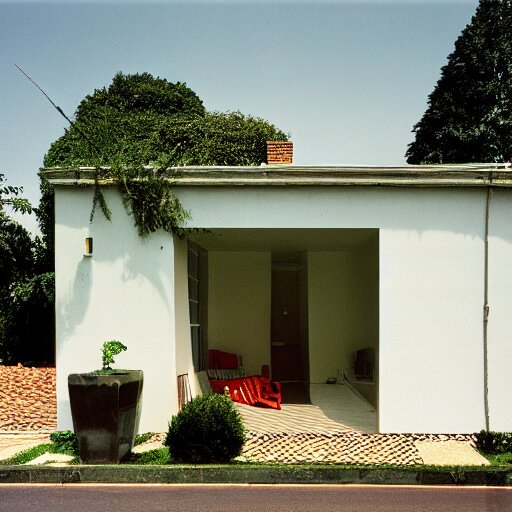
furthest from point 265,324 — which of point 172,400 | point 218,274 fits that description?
point 172,400

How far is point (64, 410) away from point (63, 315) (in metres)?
1.42

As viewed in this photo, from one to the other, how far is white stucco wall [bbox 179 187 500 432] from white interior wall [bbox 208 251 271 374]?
559 centimetres

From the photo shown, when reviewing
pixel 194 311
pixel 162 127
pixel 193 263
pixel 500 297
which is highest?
pixel 162 127

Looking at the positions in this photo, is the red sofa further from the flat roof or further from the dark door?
the flat roof

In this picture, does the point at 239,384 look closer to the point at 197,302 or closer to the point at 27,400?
the point at 197,302

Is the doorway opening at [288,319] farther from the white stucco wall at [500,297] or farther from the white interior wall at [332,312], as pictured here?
the white stucco wall at [500,297]

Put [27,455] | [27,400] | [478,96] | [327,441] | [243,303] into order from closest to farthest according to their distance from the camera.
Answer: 1. [27,455]
2. [327,441]
3. [27,400]
4. [243,303]
5. [478,96]

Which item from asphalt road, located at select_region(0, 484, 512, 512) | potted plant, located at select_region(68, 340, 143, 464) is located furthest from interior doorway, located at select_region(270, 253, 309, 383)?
asphalt road, located at select_region(0, 484, 512, 512)

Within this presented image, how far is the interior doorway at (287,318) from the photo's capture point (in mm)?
17719

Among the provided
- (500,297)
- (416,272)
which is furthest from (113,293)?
(500,297)

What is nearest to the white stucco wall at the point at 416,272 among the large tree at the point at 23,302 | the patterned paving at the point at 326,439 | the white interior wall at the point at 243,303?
the patterned paving at the point at 326,439

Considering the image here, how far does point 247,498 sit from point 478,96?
2680 centimetres

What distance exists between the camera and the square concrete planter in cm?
948

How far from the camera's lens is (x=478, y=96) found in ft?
102
